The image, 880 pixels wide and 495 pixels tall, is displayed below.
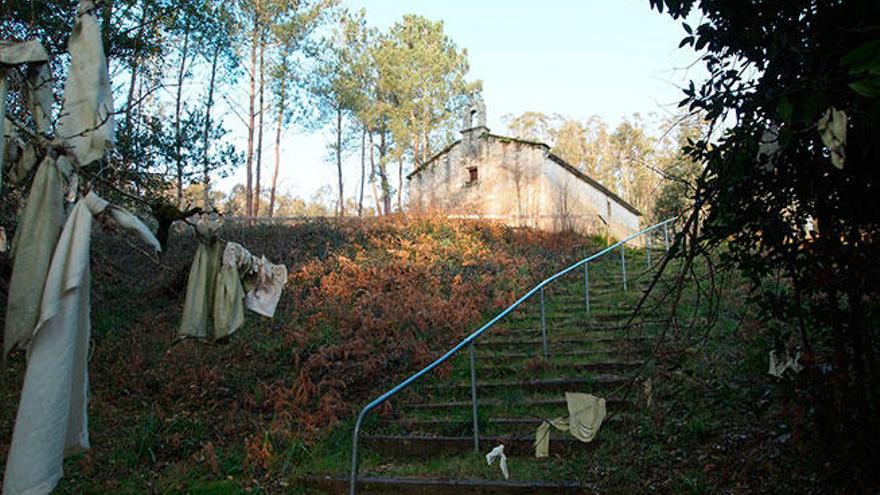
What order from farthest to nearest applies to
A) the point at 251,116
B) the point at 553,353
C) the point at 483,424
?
the point at 251,116
the point at 553,353
the point at 483,424

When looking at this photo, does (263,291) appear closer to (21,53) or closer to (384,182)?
(21,53)

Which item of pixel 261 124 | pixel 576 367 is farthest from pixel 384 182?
pixel 576 367

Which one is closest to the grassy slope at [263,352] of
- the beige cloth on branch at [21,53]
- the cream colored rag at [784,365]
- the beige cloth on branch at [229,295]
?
the beige cloth on branch at [229,295]

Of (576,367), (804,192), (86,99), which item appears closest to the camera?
(86,99)

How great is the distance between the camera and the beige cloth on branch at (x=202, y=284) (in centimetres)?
427

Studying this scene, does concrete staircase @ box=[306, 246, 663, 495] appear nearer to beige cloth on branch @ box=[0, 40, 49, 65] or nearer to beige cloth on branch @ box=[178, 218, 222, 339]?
beige cloth on branch @ box=[178, 218, 222, 339]

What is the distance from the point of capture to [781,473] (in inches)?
182

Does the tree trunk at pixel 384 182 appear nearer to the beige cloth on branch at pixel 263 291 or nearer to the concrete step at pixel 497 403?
the concrete step at pixel 497 403

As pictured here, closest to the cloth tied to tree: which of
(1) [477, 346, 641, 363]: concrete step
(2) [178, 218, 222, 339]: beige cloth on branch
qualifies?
(2) [178, 218, 222, 339]: beige cloth on branch

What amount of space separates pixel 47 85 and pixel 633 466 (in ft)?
16.9

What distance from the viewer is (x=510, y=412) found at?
6914 mm

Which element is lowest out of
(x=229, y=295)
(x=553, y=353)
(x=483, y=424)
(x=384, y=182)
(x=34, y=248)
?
(x=483, y=424)

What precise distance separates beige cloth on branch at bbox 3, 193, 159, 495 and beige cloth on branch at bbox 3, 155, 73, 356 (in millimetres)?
72

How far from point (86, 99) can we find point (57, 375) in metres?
1.60
